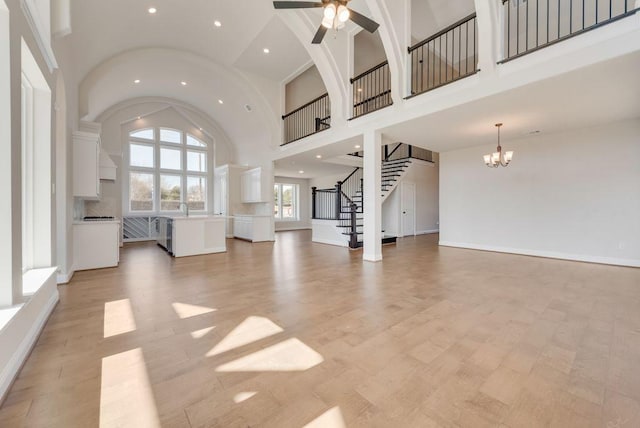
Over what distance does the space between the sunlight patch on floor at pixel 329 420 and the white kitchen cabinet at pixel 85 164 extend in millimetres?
5236

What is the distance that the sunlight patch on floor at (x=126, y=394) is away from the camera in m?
1.33

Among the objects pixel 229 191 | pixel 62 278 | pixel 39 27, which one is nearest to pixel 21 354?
pixel 62 278

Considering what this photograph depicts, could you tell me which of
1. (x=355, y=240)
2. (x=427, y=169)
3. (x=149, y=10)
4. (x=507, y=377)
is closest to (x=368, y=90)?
(x=427, y=169)

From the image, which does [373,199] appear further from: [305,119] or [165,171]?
[165,171]

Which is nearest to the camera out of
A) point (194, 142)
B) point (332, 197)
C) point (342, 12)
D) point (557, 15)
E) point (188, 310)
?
point (188, 310)

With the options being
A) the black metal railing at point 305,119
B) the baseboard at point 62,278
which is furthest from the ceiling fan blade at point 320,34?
the baseboard at point 62,278

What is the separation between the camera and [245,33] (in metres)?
6.03

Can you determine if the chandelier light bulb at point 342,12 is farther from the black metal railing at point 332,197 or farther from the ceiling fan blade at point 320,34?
the black metal railing at point 332,197

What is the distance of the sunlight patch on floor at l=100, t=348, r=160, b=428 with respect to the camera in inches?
52.4

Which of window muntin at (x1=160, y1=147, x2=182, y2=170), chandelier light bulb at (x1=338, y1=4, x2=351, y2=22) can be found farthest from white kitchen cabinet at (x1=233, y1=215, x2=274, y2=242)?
chandelier light bulb at (x1=338, y1=4, x2=351, y2=22)

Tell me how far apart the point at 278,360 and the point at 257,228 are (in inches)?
262

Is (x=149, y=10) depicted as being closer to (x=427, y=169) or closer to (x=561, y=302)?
(x=561, y=302)

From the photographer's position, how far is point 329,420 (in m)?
1.33

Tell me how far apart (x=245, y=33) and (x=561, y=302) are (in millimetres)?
7392
